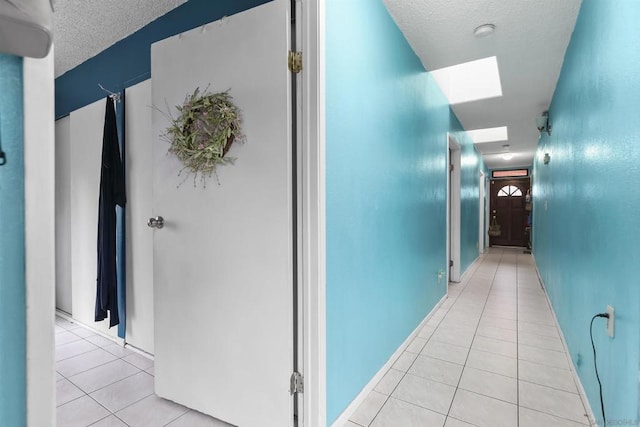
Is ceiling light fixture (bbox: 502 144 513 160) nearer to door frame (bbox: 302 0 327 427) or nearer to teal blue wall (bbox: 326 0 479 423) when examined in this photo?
teal blue wall (bbox: 326 0 479 423)

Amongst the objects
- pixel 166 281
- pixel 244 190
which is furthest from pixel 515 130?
pixel 166 281

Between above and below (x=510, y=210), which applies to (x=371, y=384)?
below

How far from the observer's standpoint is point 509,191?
9.62m

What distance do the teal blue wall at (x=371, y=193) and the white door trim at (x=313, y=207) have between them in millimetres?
79

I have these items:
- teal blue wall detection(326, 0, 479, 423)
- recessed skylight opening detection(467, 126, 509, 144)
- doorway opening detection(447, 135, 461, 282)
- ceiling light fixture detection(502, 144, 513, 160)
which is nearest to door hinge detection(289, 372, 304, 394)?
teal blue wall detection(326, 0, 479, 423)

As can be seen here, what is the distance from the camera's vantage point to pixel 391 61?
221 centimetres

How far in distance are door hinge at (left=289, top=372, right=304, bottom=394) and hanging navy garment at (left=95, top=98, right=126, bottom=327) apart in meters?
1.72

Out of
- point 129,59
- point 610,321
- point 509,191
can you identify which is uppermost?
point 129,59

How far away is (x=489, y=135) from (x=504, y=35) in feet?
12.8

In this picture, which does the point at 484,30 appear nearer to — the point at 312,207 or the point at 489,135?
the point at 312,207

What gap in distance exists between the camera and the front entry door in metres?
9.30

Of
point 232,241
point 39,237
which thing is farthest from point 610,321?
point 39,237

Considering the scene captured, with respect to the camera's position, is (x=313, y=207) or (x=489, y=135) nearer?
(x=313, y=207)

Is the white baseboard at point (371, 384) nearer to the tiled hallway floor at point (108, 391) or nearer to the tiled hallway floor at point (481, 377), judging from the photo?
the tiled hallway floor at point (481, 377)
